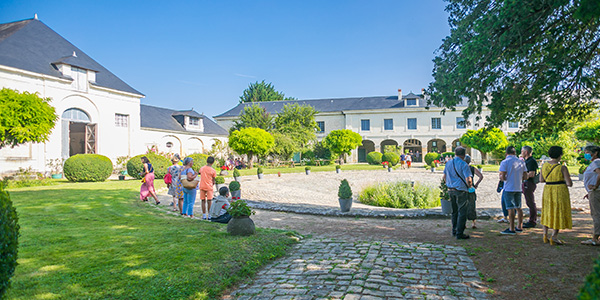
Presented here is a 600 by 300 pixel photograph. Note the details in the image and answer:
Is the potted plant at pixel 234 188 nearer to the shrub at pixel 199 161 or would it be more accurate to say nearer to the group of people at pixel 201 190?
the group of people at pixel 201 190

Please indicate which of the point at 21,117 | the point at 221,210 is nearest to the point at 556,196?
the point at 221,210

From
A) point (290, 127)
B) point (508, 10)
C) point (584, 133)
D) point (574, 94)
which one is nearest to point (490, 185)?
point (584, 133)

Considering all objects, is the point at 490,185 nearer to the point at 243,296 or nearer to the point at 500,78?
the point at 500,78

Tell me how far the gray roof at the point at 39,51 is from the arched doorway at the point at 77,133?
2.47m

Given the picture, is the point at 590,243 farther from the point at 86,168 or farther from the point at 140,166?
the point at 86,168

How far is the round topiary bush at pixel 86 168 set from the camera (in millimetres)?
17281

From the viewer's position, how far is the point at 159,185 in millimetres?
15672

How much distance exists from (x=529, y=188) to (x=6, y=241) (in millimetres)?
8158

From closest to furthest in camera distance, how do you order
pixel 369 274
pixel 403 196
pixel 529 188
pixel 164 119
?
pixel 369 274 < pixel 529 188 < pixel 403 196 < pixel 164 119

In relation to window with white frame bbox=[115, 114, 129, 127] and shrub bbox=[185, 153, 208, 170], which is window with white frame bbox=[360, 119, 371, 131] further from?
window with white frame bbox=[115, 114, 129, 127]

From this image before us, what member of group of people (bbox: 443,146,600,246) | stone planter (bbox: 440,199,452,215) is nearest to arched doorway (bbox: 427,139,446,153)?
stone planter (bbox: 440,199,452,215)

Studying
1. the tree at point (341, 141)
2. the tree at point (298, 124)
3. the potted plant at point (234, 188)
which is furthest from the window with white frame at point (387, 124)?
the potted plant at point (234, 188)

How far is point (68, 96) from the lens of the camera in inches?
855

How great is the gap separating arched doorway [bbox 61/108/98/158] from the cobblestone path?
22195mm
